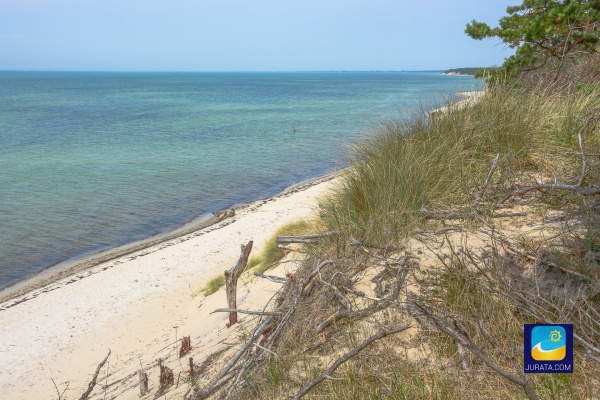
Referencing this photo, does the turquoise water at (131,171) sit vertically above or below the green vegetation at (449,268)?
below

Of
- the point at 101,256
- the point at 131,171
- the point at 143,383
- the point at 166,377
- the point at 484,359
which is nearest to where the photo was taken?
the point at 484,359

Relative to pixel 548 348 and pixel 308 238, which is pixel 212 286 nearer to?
pixel 308 238

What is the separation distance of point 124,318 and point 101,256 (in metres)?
4.35

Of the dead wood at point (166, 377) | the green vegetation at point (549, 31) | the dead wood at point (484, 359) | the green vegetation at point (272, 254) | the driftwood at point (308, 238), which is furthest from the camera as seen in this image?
the green vegetation at point (549, 31)

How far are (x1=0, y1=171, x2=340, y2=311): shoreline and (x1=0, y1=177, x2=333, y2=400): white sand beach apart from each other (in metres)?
0.23

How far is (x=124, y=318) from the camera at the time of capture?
1011 cm

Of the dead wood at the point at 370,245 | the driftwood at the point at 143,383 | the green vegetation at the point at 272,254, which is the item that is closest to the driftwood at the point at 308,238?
the dead wood at the point at 370,245

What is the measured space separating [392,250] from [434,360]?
1.61 meters

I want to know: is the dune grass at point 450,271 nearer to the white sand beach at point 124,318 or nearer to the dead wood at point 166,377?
the white sand beach at point 124,318

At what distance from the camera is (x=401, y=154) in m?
6.44

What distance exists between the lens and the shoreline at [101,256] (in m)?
12.2

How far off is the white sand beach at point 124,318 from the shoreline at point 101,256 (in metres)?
0.23

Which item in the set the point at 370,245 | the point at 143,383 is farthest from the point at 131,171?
the point at 370,245

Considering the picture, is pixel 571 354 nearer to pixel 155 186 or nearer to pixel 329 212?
pixel 329 212
